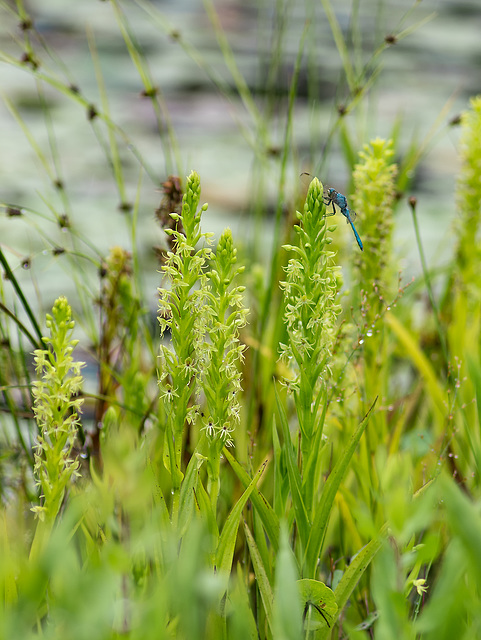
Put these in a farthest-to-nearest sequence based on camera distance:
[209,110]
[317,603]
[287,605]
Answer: [209,110] < [317,603] < [287,605]

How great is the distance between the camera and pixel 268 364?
115 cm

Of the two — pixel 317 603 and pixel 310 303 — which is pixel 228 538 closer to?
pixel 317 603

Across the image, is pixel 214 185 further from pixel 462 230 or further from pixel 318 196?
pixel 318 196

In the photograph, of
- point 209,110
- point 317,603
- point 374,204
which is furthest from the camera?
point 209,110

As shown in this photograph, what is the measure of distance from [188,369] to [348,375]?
45 cm

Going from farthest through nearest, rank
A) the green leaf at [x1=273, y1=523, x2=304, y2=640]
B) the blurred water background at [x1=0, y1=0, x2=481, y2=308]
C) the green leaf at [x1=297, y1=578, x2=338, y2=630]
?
the blurred water background at [x1=0, y1=0, x2=481, y2=308] < the green leaf at [x1=297, y1=578, x2=338, y2=630] < the green leaf at [x1=273, y1=523, x2=304, y2=640]

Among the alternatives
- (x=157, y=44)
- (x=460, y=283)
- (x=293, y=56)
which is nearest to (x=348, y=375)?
(x=460, y=283)

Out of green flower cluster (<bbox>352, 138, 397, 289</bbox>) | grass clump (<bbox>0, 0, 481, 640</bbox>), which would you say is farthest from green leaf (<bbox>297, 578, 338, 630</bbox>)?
green flower cluster (<bbox>352, 138, 397, 289</bbox>)

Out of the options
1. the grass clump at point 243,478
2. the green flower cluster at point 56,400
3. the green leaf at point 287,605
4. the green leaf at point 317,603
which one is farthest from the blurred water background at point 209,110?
the green leaf at point 287,605

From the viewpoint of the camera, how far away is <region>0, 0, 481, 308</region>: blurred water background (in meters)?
2.60

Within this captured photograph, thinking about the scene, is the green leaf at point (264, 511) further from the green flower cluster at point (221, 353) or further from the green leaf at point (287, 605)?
the green leaf at point (287, 605)

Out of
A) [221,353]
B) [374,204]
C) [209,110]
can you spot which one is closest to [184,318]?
[221,353]

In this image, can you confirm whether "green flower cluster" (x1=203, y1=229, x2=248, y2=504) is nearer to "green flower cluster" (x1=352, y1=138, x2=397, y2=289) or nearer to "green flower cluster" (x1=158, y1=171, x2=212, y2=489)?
"green flower cluster" (x1=158, y1=171, x2=212, y2=489)

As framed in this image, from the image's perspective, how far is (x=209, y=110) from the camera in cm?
345
